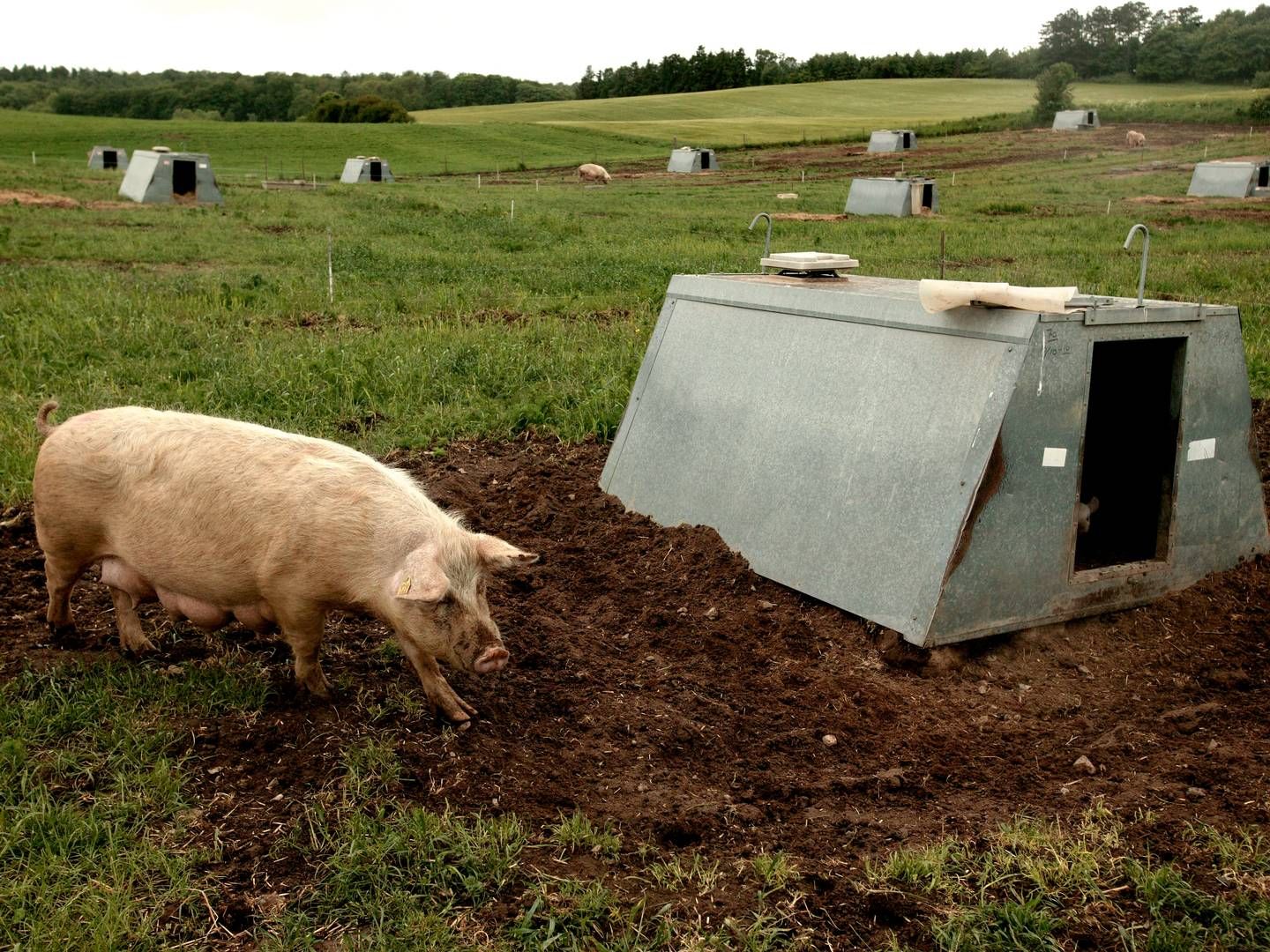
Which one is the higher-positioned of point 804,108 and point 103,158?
point 804,108

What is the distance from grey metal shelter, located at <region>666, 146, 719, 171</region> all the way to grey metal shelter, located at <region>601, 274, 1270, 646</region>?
3669 centimetres

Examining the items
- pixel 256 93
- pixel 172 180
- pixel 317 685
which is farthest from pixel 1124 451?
pixel 256 93

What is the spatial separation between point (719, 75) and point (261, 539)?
10357cm

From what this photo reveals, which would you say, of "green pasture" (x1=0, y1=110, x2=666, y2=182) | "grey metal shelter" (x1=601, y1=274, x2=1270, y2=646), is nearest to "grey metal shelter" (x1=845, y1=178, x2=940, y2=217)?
"green pasture" (x1=0, y1=110, x2=666, y2=182)

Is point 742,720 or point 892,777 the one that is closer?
point 892,777

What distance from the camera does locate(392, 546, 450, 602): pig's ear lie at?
4.00 m

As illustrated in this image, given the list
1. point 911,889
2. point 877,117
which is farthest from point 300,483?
point 877,117

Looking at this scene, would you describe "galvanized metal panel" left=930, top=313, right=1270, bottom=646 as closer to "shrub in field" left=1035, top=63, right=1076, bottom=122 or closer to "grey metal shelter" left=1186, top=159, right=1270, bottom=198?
"grey metal shelter" left=1186, top=159, right=1270, bottom=198

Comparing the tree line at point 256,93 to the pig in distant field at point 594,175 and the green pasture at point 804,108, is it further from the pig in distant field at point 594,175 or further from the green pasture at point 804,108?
the pig in distant field at point 594,175

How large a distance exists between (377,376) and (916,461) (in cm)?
524

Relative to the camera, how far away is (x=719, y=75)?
10106 centimetres

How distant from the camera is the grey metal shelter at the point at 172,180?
2614cm

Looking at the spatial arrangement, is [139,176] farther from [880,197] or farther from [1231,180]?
[1231,180]

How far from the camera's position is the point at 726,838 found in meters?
3.80
